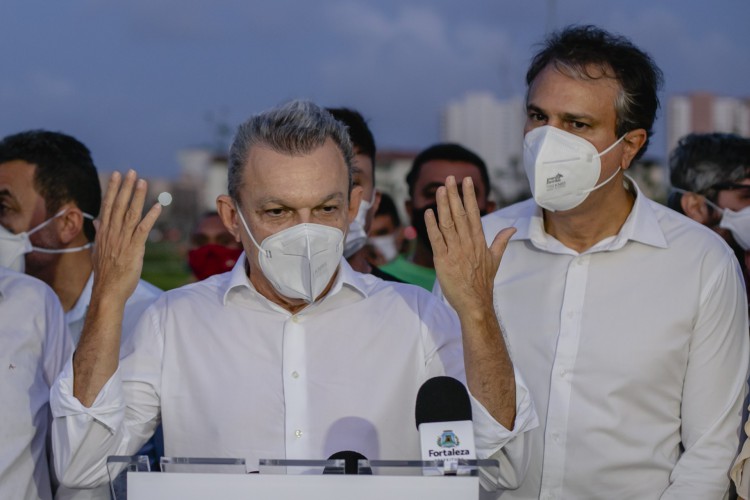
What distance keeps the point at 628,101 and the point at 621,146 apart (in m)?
0.18

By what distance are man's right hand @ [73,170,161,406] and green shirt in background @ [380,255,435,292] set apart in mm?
2723

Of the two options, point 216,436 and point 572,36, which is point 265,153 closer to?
point 216,436

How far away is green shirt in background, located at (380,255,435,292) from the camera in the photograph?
562 cm

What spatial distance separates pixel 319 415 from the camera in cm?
318

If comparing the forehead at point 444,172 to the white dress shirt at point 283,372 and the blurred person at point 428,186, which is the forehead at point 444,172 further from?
the white dress shirt at point 283,372

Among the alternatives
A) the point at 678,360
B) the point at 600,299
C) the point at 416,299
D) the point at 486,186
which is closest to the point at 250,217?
the point at 416,299

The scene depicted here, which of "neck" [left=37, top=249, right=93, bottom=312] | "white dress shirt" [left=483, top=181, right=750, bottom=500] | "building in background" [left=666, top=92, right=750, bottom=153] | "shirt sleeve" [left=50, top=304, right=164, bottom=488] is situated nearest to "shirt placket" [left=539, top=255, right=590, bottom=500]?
"white dress shirt" [left=483, top=181, right=750, bottom=500]

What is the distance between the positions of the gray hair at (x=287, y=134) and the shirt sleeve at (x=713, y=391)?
143cm

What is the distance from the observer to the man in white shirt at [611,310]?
3.64m

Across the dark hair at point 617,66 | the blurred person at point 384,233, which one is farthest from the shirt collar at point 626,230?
the blurred person at point 384,233

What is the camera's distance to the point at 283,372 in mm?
3238

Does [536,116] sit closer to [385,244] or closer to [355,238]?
[355,238]

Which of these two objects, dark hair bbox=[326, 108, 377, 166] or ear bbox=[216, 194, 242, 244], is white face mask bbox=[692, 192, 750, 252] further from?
A: ear bbox=[216, 194, 242, 244]

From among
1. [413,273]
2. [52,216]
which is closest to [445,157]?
[413,273]
